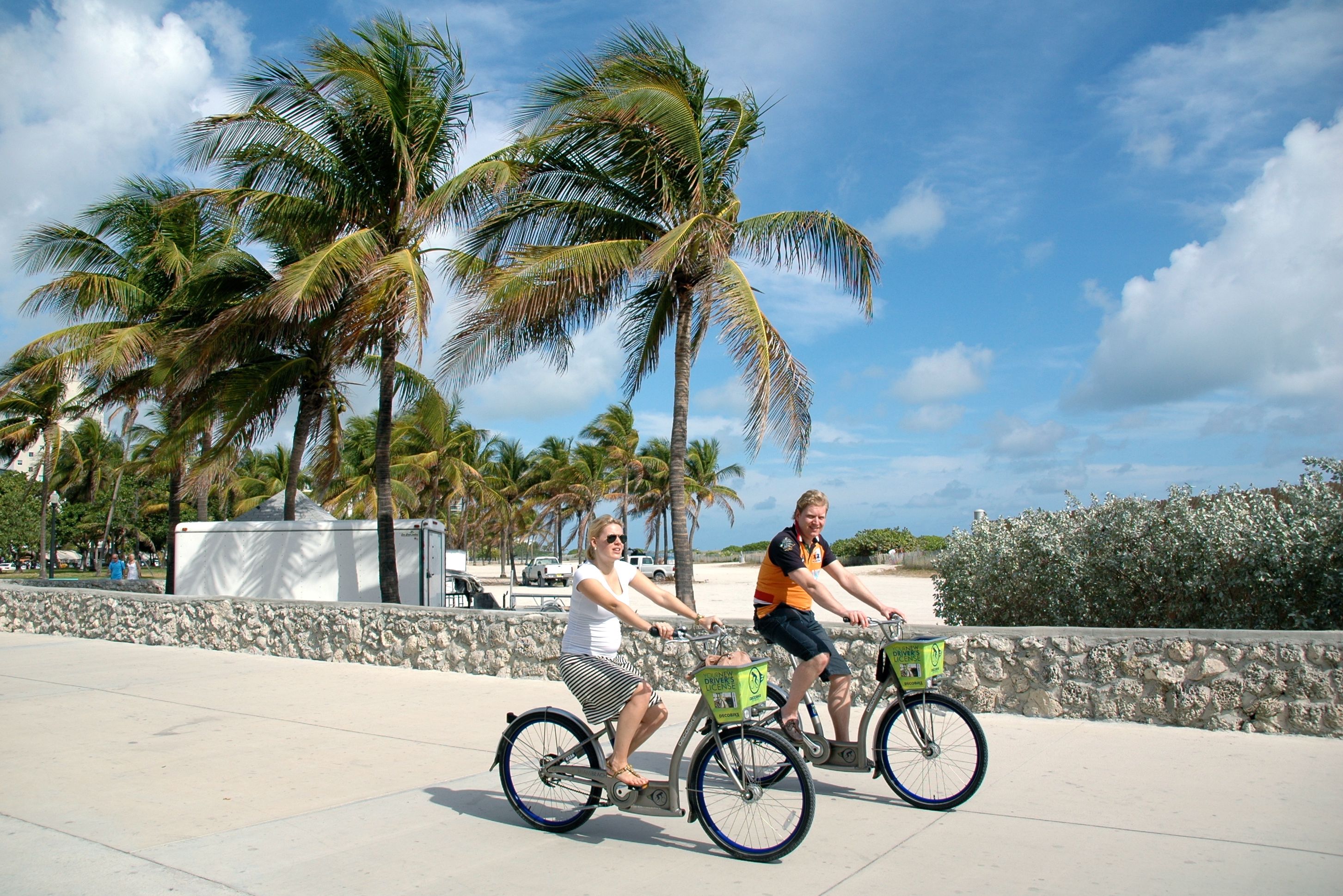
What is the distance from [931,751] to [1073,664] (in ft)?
9.01

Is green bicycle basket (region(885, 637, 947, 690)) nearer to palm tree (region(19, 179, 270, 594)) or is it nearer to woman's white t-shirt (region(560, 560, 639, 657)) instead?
woman's white t-shirt (region(560, 560, 639, 657))

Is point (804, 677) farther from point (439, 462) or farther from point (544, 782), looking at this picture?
point (439, 462)

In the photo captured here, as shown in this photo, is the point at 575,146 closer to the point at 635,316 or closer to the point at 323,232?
the point at 635,316

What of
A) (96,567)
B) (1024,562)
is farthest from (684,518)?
(96,567)

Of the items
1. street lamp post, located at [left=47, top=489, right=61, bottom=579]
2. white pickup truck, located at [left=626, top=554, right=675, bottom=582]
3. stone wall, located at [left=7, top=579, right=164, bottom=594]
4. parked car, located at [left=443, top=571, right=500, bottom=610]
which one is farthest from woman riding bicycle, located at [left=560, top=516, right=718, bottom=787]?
street lamp post, located at [left=47, top=489, right=61, bottom=579]

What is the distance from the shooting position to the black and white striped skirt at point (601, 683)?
446 centimetres

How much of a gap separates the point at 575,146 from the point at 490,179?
1222mm

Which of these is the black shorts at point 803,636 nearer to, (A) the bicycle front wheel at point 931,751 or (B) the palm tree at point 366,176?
(A) the bicycle front wheel at point 931,751

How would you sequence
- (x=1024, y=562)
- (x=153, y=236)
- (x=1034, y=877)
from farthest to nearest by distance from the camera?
1. (x=153, y=236)
2. (x=1024, y=562)
3. (x=1034, y=877)

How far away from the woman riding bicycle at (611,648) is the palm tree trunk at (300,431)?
49.2 feet

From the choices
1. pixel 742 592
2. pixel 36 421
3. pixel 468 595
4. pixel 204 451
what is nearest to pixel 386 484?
pixel 468 595

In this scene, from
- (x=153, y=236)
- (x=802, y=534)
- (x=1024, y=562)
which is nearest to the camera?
(x=802, y=534)

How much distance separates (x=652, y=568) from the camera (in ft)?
159

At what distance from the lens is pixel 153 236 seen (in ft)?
68.6
